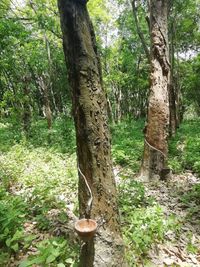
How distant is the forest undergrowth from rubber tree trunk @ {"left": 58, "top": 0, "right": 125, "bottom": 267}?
523 mm

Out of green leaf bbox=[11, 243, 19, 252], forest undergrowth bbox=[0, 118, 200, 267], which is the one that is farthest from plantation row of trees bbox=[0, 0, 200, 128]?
green leaf bbox=[11, 243, 19, 252]

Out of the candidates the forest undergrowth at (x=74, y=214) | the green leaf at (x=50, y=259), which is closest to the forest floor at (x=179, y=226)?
the forest undergrowth at (x=74, y=214)

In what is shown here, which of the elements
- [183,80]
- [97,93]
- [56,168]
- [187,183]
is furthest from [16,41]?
[183,80]

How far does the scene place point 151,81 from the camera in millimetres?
6430

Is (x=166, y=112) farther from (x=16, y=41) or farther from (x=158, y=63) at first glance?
(x=16, y=41)

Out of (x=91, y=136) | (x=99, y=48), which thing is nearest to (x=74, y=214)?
(x=91, y=136)

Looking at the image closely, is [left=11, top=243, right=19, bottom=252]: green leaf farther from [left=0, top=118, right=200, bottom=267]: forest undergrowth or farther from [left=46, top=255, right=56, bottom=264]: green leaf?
[left=46, top=255, right=56, bottom=264]: green leaf

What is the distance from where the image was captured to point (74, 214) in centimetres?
441

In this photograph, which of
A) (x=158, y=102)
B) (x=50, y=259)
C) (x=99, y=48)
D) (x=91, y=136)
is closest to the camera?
(x=91, y=136)

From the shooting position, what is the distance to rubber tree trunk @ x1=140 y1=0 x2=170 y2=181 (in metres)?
6.25

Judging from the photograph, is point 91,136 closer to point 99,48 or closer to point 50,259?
point 50,259

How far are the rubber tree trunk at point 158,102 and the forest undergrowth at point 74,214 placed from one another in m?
0.47

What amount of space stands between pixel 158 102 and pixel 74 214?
11.0 ft

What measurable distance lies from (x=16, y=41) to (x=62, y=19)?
980cm
